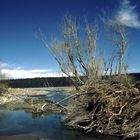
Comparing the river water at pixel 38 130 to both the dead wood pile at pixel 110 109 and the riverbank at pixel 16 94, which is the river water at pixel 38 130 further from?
the riverbank at pixel 16 94

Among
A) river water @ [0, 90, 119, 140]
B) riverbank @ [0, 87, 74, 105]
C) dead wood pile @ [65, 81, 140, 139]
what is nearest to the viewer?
dead wood pile @ [65, 81, 140, 139]

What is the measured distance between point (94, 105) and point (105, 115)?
1.27 metres

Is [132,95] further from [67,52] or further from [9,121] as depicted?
[67,52]

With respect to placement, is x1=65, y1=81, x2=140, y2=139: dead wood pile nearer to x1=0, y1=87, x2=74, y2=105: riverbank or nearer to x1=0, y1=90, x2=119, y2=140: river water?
x1=0, y1=90, x2=119, y2=140: river water

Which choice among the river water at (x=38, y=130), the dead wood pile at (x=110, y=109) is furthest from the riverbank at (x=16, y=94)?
the dead wood pile at (x=110, y=109)

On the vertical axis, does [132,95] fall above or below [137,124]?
above

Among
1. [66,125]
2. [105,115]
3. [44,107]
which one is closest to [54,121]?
[66,125]

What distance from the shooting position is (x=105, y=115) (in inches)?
858

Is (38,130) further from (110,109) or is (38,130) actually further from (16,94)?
(16,94)

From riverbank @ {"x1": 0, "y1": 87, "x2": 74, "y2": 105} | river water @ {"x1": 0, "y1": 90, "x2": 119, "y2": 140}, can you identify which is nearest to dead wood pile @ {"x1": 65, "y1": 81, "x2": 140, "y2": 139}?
river water @ {"x1": 0, "y1": 90, "x2": 119, "y2": 140}

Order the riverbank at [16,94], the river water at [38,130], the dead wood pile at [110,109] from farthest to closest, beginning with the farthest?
1. the riverbank at [16,94]
2. the river water at [38,130]
3. the dead wood pile at [110,109]

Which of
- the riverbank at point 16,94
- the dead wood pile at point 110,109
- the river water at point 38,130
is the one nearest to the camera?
the dead wood pile at point 110,109

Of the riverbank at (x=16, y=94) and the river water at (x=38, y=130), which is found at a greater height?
the riverbank at (x=16, y=94)

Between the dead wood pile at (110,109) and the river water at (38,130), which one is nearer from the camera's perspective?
the dead wood pile at (110,109)
